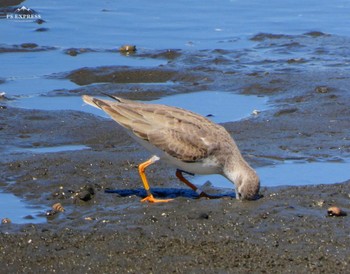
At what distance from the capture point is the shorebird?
33.9ft

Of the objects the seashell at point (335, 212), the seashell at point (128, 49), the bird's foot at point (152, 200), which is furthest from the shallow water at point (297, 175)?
the seashell at point (128, 49)

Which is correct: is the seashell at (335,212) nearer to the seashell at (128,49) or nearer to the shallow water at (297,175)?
the shallow water at (297,175)

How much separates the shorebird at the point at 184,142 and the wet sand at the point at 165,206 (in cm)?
30

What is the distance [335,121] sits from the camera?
13289 mm

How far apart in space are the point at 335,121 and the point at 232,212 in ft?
13.0

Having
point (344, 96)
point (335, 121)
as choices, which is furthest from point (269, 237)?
point (344, 96)

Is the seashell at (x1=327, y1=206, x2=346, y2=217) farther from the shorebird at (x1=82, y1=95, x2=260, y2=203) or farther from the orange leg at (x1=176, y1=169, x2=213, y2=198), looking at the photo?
the orange leg at (x1=176, y1=169, x2=213, y2=198)

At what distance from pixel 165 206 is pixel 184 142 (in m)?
0.74

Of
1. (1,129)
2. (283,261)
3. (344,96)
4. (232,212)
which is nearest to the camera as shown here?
(283,261)

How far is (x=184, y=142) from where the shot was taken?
1038cm

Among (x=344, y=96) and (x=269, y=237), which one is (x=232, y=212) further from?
(x=344, y=96)

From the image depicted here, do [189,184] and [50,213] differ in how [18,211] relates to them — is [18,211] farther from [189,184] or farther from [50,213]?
[189,184]

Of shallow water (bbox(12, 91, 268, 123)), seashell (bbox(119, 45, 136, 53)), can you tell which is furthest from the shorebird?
seashell (bbox(119, 45, 136, 53))

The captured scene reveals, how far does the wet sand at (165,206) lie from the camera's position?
28.1 feet
